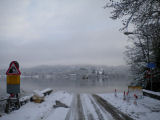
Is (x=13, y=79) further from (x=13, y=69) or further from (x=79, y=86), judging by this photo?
(x=79, y=86)

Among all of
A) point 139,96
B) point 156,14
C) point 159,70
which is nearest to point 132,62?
point 159,70

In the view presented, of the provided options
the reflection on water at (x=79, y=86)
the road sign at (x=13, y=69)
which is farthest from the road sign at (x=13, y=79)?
the reflection on water at (x=79, y=86)

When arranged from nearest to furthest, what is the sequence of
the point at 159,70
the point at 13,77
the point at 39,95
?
the point at 13,77 → the point at 39,95 → the point at 159,70

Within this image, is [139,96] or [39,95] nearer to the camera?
[39,95]

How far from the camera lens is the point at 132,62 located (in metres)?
25.5

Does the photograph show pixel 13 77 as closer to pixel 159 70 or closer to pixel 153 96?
pixel 153 96

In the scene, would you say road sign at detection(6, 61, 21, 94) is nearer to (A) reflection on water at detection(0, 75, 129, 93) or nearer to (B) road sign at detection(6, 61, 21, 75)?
(B) road sign at detection(6, 61, 21, 75)

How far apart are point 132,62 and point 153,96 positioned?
1227 centimetres

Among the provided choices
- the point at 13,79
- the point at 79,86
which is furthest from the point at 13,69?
the point at 79,86

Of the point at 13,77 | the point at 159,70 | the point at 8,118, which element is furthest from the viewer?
the point at 159,70

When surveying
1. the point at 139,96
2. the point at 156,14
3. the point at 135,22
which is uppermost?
the point at 156,14

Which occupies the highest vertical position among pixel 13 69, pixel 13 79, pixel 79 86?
pixel 13 69

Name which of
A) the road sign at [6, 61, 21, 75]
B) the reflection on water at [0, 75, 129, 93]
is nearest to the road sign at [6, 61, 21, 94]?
the road sign at [6, 61, 21, 75]

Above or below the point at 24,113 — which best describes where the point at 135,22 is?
above
